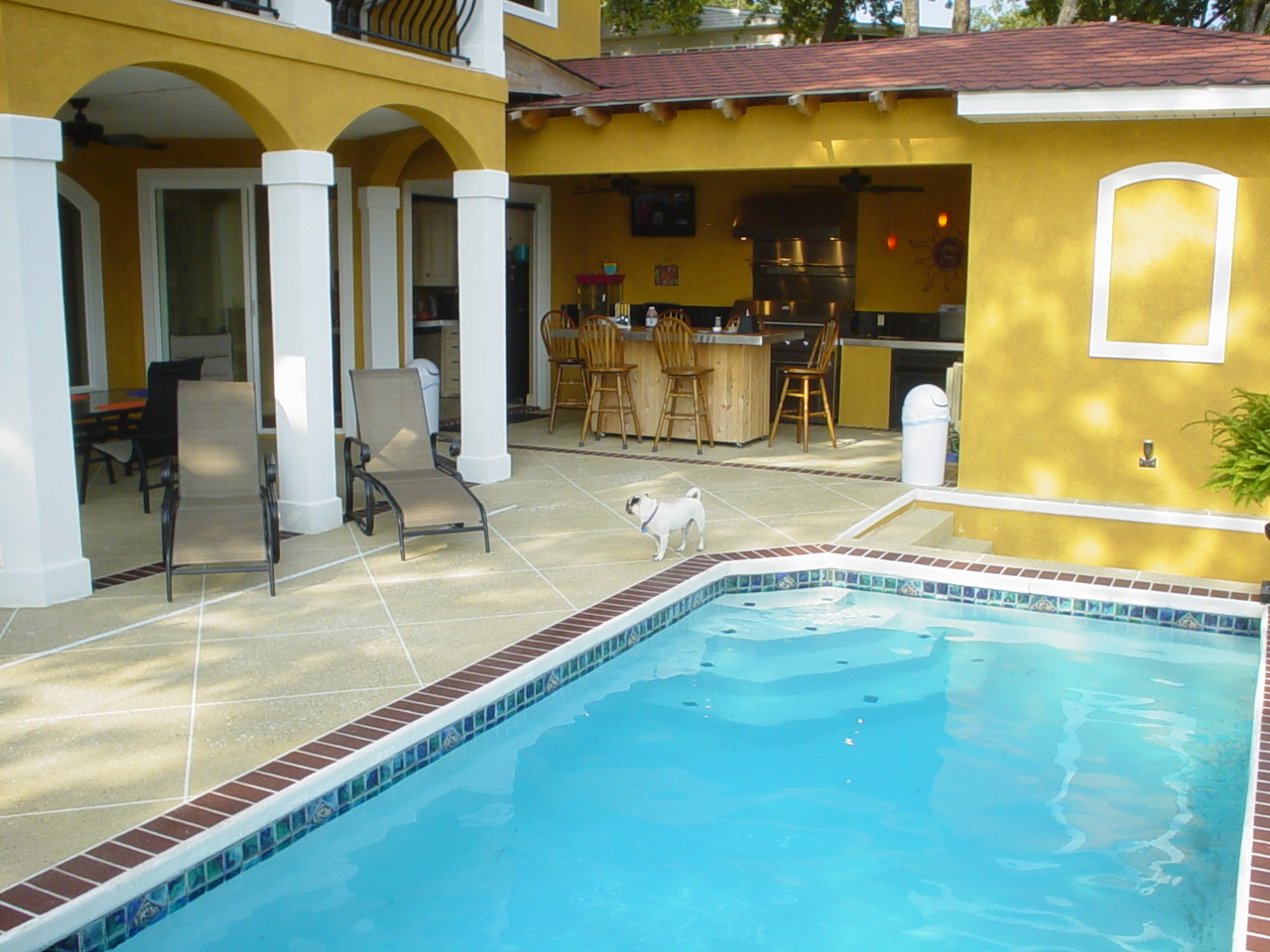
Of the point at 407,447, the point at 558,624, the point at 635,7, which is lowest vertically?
the point at 558,624

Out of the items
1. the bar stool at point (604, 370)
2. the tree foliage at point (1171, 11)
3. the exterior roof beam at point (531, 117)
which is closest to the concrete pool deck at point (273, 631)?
the bar stool at point (604, 370)

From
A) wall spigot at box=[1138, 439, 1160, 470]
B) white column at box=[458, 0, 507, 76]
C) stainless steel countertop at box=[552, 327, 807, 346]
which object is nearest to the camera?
wall spigot at box=[1138, 439, 1160, 470]

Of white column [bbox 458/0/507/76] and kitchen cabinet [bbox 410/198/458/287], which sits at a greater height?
white column [bbox 458/0/507/76]

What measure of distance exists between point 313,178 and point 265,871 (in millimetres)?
5056

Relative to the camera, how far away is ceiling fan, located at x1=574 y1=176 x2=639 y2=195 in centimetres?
1462

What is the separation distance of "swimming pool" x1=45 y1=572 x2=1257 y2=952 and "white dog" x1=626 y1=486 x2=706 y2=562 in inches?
19.6

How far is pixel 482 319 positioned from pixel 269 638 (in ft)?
14.5

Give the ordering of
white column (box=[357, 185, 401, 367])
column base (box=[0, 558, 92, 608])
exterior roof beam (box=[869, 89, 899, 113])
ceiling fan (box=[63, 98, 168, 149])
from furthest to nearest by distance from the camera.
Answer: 1. white column (box=[357, 185, 401, 367])
2. ceiling fan (box=[63, 98, 168, 149])
3. exterior roof beam (box=[869, 89, 899, 113])
4. column base (box=[0, 558, 92, 608])

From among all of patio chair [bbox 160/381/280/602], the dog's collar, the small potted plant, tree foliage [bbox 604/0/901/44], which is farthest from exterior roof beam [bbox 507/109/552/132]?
tree foliage [bbox 604/0/901/44]

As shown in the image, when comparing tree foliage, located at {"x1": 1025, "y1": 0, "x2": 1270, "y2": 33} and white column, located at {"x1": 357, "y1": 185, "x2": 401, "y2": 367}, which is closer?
white column, located at {"x1": 357, "y1": 185, "x2": 401, "y2": 367}

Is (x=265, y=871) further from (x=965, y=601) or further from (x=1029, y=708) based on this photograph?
(x=965, y=601)

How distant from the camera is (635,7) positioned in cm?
2330

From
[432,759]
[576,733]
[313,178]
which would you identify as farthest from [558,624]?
[313,178]

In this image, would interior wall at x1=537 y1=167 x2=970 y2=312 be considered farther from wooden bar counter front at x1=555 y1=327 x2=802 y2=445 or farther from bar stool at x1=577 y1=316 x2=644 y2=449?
bar stool at x1=577 y1=316 x2=644 y2=449
